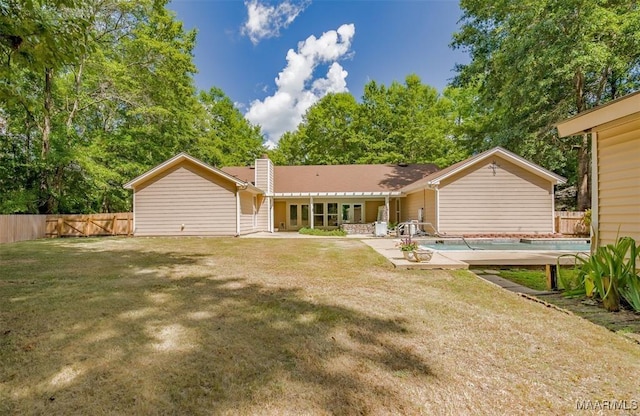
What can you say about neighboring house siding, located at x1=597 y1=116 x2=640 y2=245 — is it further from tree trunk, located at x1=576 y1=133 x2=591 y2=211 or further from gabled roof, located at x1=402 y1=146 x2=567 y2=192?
tree trunk, located at x1=576 y1=133 x2=591 y2=211

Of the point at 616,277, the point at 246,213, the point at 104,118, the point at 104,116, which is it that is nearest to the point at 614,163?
the point at 616,277

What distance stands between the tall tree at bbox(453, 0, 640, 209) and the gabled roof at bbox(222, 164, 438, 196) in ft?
18.8

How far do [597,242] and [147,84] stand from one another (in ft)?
80.3

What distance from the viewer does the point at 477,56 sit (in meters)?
19.8

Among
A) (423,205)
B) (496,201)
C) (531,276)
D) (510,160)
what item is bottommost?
(531,276)

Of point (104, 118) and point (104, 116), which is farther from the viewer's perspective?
point (104, 118)

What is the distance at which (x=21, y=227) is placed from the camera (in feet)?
47.3

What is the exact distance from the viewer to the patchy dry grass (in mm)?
2166

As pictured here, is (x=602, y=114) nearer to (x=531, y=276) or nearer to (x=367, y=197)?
(x=531, y=276)

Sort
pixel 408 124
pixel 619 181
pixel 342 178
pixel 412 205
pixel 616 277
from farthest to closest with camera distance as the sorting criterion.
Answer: pixel 408 124 < pixel 342 178 < pixel 412 205 < pixel 619 181 < pixel 616 277

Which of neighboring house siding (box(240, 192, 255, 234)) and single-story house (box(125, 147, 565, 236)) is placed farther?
neighboring house siding (box(240, 192, 255, 234))

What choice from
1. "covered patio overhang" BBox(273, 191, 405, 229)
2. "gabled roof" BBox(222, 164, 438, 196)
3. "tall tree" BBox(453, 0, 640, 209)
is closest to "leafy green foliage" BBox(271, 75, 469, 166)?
"gabled roof" BBox(222, 164, 438, 196)

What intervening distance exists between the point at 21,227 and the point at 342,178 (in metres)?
16.9

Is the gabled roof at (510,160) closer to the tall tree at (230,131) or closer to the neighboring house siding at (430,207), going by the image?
the neighboring house siding at (430,207)
